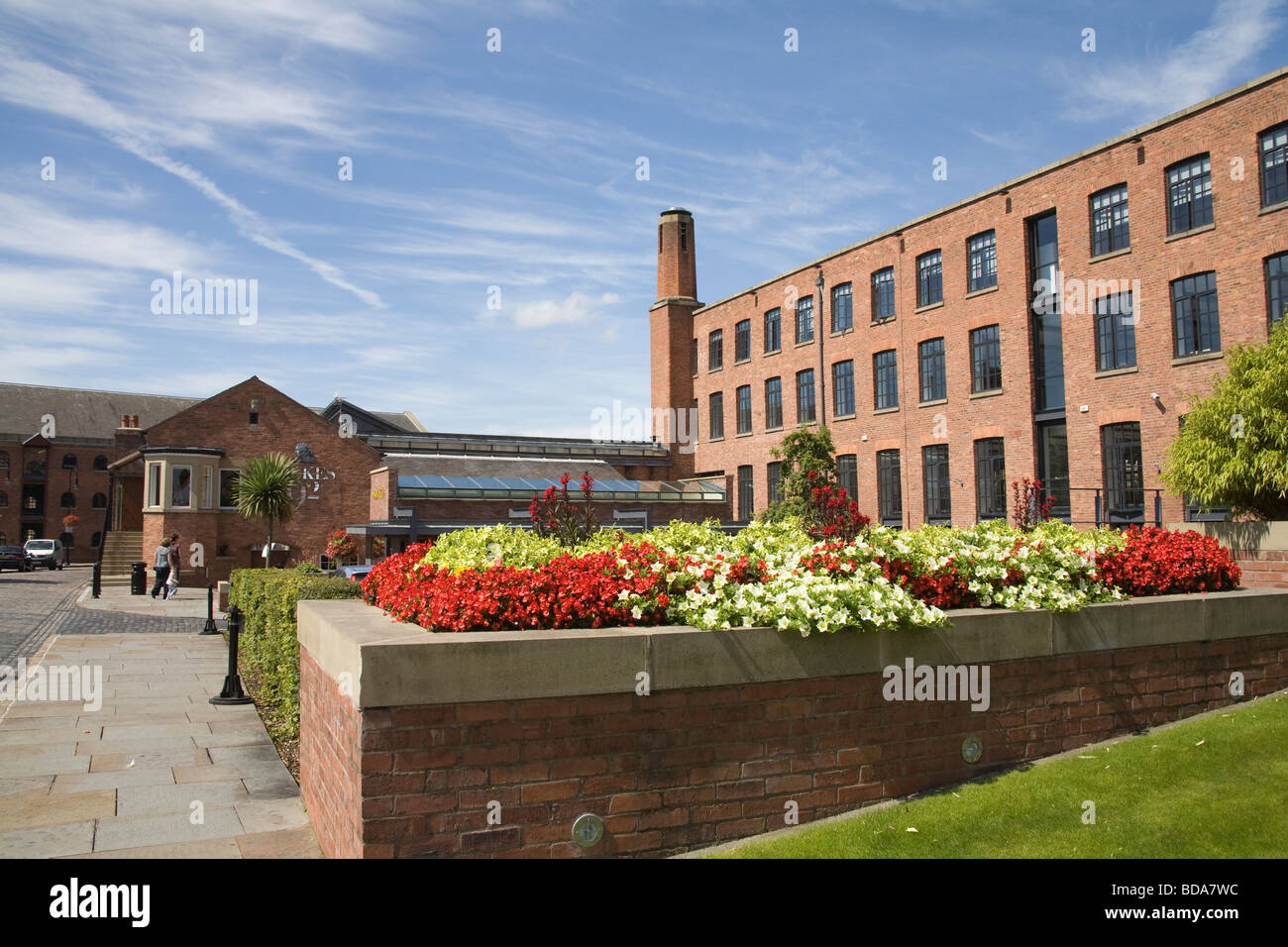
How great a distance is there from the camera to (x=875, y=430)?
34812 mm

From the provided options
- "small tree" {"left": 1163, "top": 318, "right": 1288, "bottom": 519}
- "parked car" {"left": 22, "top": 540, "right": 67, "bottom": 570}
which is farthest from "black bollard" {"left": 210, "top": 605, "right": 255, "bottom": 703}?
"parked car" {"left": 22, "top": 540, "right": 67, "bottom": 570}

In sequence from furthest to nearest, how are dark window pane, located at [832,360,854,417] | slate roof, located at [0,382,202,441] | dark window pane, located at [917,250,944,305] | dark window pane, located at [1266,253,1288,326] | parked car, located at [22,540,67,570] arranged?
slate roof, located at [0,382,202,441] → parked car, located at [22,540,67,570] → dark window pane, located at [832,360,854,417] → dark window pane, located at [917,250,944,305] → dark window pane, located at [1266,253,1288,326]

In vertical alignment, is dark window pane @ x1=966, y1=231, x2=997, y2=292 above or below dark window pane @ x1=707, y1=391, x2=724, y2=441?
above

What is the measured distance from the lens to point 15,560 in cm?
4791

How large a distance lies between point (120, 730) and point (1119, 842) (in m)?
9.12

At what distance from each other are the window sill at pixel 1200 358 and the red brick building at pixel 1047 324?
1.4 inches

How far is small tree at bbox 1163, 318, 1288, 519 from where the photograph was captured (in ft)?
37.0

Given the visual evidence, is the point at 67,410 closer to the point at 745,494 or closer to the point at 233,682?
the point at 745,494

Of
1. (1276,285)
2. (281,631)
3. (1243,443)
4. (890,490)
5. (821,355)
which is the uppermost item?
(821,355)

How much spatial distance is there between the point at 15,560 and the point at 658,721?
5407 centimetres

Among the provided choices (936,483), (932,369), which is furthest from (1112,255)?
(936,483)

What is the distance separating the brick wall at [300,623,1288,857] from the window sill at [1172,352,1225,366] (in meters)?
A: 20.4

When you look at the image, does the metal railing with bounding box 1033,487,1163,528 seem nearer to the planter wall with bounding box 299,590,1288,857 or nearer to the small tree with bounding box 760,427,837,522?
the small tree with bounding box 760,427,837,522

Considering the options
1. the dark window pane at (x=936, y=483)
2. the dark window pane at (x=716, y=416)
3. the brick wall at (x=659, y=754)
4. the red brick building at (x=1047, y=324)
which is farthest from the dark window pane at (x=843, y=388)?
the brick wall at (x=659, y=754)
